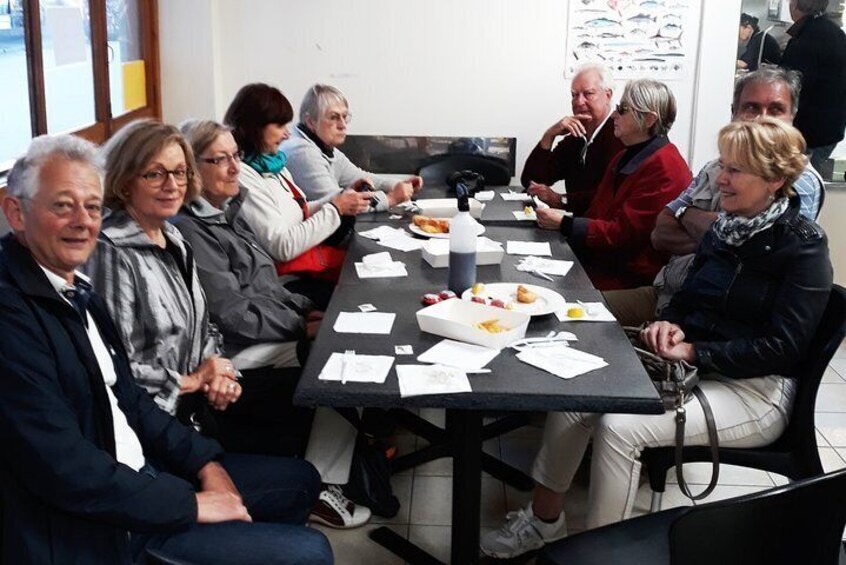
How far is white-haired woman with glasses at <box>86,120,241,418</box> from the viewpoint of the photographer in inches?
76.6

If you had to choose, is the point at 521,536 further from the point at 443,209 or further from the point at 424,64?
the point at 424,64

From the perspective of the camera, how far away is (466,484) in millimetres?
2043

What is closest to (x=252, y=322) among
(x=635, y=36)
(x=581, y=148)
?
(x=581, y=148)

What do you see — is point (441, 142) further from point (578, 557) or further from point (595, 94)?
point (578, 557)

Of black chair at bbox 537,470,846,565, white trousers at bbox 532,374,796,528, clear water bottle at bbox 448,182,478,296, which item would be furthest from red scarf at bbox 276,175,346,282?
black chair at bbox 537,470,846,565

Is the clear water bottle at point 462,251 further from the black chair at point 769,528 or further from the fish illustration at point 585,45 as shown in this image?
the fish illustration at point 585,45

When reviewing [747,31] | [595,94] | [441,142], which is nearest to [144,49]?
[441,142]

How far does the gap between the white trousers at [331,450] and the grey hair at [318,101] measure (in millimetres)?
1438

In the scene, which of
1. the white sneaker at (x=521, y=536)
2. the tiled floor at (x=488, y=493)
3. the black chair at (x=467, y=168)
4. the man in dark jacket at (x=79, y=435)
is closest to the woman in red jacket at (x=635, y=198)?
the tiled floor at (x=488, y=493)

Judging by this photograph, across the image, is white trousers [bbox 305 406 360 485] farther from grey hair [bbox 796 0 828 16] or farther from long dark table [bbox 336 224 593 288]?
grey hair [bbox 796 0 828 16]

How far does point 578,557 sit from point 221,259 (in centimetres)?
131

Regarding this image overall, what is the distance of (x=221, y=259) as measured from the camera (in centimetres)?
243

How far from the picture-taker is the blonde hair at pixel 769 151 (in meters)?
2.13

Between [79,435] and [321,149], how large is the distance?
7.57ft
